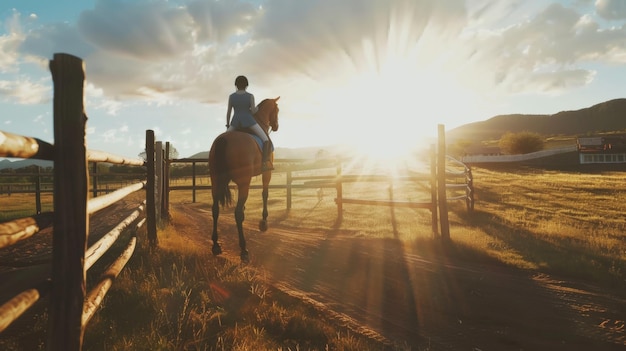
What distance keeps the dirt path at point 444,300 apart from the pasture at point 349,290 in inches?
1.0

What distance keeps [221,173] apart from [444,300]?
4230 mm

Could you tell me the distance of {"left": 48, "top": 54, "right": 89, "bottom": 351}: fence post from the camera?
247 cm

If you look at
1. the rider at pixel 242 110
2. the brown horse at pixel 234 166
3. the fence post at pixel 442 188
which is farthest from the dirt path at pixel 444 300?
the rider at pixel 242 110

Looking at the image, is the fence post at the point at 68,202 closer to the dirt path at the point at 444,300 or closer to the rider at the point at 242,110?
the dirt path at the point at 444,300

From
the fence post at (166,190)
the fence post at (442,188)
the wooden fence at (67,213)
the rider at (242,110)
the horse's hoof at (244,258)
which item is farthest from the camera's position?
the fence post at (166,190)

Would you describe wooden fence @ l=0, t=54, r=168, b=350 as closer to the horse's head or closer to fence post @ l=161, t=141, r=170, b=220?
the horse's head

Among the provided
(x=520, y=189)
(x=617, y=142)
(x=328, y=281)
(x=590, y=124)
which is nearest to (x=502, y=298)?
(x=328, y=281)

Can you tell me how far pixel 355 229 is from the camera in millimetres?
11469

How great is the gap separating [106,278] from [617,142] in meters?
62.2

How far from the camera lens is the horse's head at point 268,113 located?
852 centimetres

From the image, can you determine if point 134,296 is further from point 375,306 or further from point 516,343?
point 516,343

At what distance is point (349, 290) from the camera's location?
221 inches

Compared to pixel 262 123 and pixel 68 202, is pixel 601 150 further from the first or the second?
pixel 68 202

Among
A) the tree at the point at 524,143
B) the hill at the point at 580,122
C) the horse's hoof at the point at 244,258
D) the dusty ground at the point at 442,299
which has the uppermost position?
the hill at the point at 580,122
